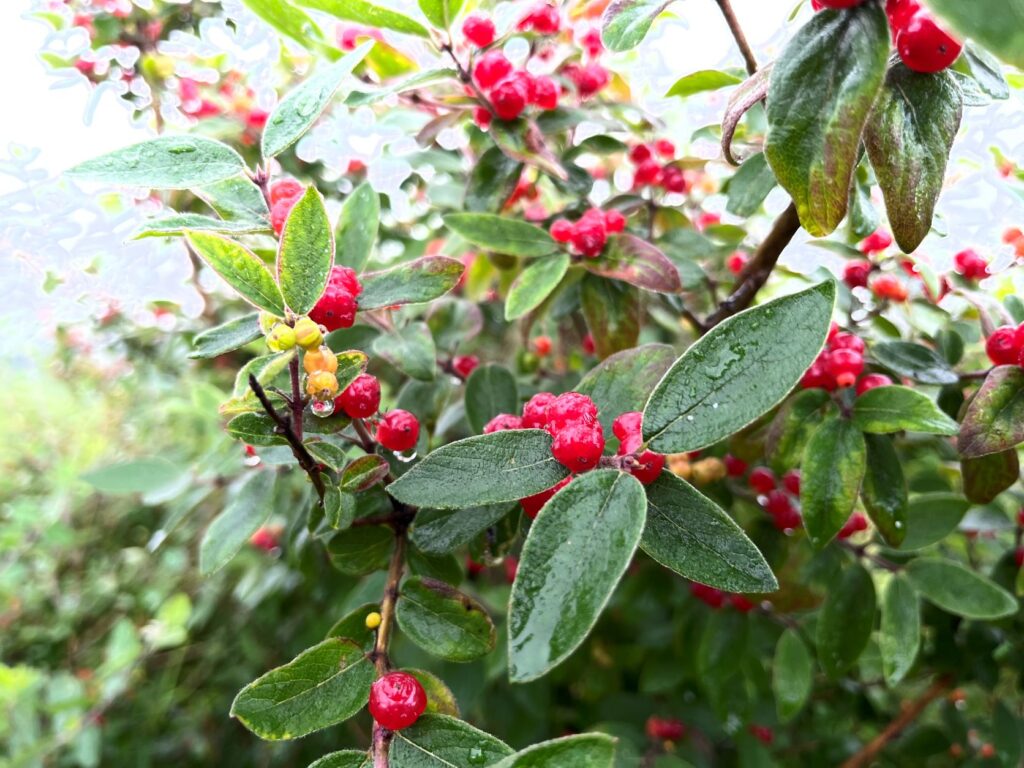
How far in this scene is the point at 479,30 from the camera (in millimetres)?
833

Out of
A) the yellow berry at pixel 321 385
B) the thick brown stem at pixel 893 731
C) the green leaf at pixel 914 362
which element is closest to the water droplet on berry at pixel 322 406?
the yellow berry at pixel 321 385

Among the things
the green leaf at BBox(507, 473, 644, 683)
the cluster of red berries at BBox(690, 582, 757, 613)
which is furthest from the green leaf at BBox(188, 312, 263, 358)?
the cluster of red berries at BBox(690, 582, 757, 613)

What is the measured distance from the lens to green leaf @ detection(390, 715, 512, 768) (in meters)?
0.48

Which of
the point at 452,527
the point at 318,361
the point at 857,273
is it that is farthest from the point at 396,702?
the point at 857,273

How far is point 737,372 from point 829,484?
26cm

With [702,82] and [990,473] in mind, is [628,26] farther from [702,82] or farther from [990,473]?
[990,473]

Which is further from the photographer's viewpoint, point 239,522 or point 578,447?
point 239,522

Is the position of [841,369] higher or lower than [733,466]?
higher

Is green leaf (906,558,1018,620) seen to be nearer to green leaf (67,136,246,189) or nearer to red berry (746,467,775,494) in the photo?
red berry (746,467,775,494)

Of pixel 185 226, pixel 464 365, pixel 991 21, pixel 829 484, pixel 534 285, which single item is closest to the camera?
pixel 991 21

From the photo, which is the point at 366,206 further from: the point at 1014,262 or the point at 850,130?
the point at 1014,262

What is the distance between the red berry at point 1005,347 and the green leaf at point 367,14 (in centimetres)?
65

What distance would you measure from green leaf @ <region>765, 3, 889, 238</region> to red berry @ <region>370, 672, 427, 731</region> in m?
0.44

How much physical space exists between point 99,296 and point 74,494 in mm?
1083
